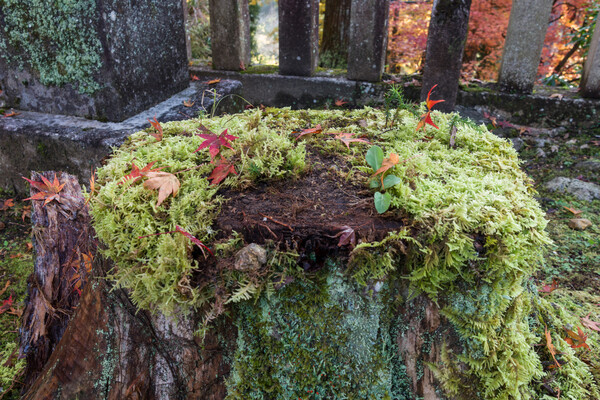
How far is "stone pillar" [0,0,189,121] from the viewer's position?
321cm

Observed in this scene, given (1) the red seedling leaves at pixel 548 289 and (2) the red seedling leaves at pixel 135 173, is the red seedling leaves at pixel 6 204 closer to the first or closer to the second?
(2) the red seedling leaves at pixel 135 173

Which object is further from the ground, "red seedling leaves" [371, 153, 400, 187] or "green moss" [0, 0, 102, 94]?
"green moss" [0, 0, 102, 94]

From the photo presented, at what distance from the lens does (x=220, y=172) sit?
1606mm

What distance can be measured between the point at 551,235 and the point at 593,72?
8.12 ft

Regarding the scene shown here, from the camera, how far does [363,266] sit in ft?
4.22

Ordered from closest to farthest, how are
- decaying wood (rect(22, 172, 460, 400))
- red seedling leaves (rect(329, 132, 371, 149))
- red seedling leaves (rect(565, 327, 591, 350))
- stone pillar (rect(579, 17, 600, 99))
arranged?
decaying wood (rect(22, 172, 460, 400)) → red seedling leaves (rect(329, 132, 371, 149)) → red seedling leaves (rect(565, 327, 591, 350)) → stone pillar (rect(579, 17, 600, 99))

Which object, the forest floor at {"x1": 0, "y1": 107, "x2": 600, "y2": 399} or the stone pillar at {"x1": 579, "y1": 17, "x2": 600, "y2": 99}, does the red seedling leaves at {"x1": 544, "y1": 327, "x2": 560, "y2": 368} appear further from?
the stone pillar at {"x1": 579, "y1": 17, "x2": 600, "y2": 99}

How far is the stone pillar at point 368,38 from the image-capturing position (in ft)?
15.6

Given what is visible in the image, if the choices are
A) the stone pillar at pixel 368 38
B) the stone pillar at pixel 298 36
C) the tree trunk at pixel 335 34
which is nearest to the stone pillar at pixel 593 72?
the stone pillar at pixel 368 38

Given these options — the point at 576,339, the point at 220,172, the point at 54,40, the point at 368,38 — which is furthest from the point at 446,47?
the point at 54,40

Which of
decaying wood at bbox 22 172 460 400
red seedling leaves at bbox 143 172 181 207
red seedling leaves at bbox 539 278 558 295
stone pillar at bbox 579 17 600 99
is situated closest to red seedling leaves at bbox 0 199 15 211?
decaying wood at bbox 22 172 460 400

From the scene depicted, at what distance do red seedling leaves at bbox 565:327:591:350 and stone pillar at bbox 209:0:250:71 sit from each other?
483 cm

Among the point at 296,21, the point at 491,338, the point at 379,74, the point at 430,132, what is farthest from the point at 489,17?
the point at 491,338

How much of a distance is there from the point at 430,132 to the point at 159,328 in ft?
5.39
